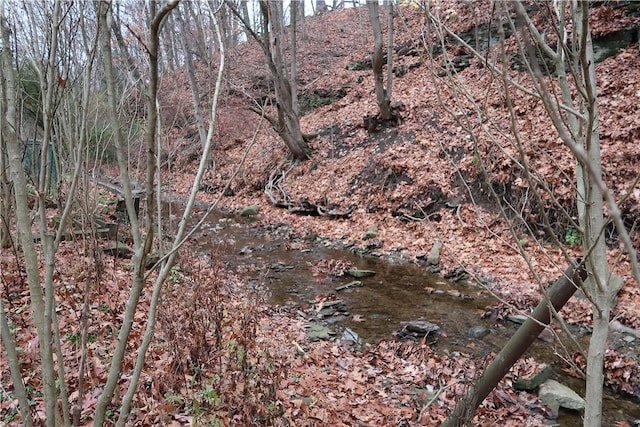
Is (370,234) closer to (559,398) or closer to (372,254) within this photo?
(372,254)

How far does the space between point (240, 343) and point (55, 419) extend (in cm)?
206

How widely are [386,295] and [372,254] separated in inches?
64.6

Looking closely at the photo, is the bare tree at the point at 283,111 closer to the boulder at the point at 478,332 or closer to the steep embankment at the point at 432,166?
the steep embankment at the point at 432,166

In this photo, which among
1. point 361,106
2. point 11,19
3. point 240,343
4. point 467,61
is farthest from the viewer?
point 361,106

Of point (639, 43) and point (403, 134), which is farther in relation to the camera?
point (403, 134)

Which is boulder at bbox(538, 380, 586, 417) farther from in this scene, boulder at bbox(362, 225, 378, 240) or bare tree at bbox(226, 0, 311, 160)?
bare tree at bbox(226, 0, 311, 160)

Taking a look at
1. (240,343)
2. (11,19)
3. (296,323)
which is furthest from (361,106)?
(11,19)

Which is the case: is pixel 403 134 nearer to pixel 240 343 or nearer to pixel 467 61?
pixel 467 61

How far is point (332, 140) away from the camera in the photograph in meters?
12.5

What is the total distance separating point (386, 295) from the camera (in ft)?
19.8

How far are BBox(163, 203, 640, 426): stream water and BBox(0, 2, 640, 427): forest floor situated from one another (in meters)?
0.23

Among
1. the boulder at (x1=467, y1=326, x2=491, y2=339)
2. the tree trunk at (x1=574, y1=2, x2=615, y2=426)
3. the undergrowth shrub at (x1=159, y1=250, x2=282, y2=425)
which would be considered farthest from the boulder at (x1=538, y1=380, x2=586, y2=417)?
the tree trunk at (x1=574, y1=2, x2=615, y2=426)

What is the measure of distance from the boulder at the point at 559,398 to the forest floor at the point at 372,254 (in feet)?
0.34

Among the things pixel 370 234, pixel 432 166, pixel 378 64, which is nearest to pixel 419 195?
pixel 432 166
